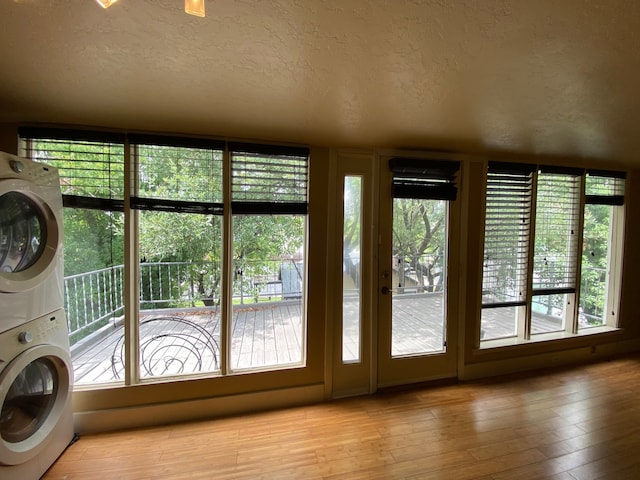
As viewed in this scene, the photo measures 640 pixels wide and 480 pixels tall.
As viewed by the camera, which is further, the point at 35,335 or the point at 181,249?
the point at 181,249

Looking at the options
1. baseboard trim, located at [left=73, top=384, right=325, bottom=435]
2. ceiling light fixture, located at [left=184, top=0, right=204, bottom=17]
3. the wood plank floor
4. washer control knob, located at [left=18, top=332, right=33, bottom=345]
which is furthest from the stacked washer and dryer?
ceiling light fixture, located at [left=184, top=0, right=204, bottom=17]

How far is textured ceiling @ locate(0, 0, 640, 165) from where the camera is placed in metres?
0.88

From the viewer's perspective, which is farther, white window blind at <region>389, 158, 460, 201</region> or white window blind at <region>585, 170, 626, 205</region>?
white window blind at <region>585, 170, 626, 205</region>

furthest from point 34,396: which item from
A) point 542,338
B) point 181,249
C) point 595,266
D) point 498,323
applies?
point 595,266

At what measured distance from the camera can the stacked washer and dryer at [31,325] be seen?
137cm

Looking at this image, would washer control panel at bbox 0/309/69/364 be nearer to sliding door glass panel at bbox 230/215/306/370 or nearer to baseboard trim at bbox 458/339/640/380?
sliding door glass panel at bbox 230/215/306/370

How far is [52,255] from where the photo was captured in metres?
1.60

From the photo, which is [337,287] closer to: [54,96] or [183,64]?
[183,64]

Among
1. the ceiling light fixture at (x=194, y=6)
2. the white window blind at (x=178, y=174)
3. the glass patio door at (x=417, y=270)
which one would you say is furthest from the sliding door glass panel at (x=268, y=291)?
the ceiling light fixture at (x=194, y=6)

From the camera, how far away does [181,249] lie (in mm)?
2186

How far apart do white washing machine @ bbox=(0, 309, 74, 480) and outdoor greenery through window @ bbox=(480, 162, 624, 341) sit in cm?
343

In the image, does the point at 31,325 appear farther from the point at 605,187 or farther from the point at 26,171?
the point at 605,187

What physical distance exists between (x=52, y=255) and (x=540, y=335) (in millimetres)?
4351

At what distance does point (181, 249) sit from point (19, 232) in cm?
88
